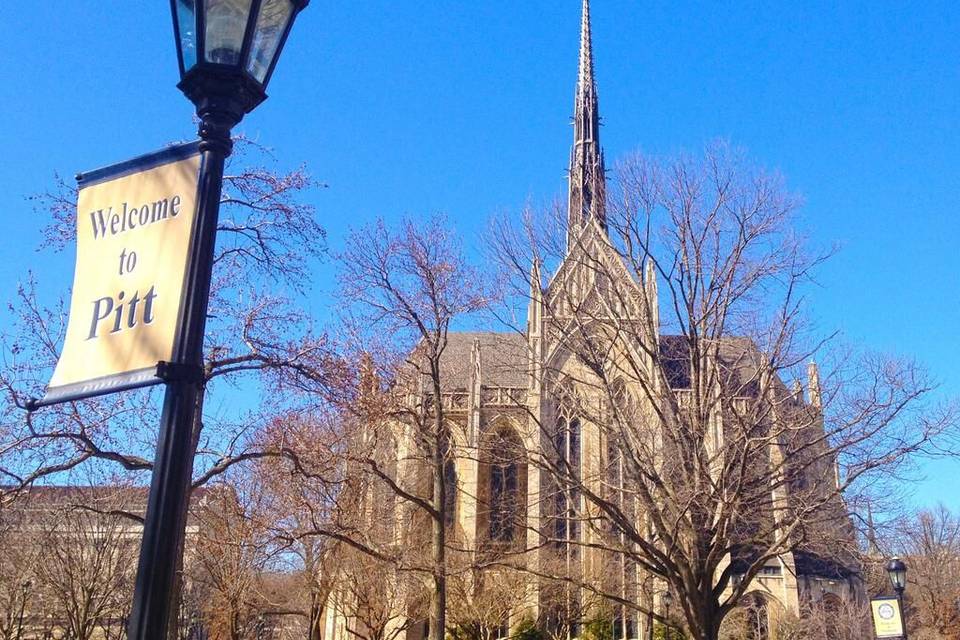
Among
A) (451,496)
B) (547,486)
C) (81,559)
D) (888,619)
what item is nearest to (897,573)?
(888,619)

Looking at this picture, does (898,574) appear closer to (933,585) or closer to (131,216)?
(131,216)

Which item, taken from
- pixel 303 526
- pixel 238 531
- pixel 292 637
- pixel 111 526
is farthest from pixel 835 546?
pixel 292 637

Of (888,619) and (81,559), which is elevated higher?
(81,559)

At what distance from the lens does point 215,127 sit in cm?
409

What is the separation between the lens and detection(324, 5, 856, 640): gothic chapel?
19.6m

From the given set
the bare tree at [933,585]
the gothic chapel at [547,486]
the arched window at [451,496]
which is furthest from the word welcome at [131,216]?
the bare tree at [933,585]

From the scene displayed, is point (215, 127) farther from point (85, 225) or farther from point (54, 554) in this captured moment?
point (54, 554)

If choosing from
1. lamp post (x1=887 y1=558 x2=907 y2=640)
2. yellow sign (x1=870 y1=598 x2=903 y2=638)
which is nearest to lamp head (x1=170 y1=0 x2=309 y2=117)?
lamp post (x1=887 y1=558 x2=907 y2=640)

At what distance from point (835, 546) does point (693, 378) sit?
4217 millimetres

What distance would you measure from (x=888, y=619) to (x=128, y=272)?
1882 centimetres

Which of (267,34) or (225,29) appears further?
(267,34)

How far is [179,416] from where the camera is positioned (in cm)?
368

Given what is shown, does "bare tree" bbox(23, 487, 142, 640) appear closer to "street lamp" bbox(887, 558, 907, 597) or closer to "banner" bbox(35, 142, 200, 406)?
"street lamp" bbox(887, 558, 907, 597)

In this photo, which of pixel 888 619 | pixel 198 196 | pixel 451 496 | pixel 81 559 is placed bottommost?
pixel 888 619
